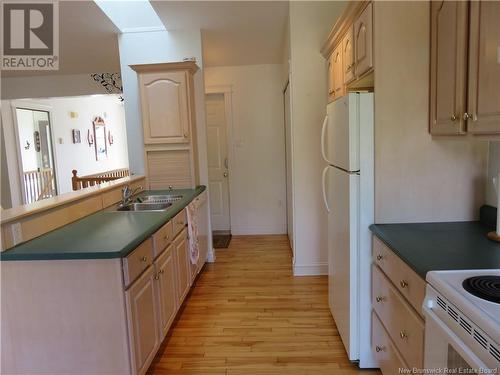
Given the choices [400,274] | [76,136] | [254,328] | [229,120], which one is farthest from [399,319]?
[76,136]

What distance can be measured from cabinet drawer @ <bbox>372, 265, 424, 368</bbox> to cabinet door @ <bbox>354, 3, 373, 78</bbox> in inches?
47.2

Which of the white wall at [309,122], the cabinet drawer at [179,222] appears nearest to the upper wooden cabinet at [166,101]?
the cabinet drawer at [179,222]

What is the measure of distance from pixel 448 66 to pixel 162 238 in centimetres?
192

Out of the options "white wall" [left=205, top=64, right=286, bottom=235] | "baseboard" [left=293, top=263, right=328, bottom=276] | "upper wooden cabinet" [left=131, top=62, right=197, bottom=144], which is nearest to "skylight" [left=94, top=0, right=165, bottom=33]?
"upper wooden cabinet" [left=131, top=62, right=197, bottom=144]

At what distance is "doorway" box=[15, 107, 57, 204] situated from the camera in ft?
19.2

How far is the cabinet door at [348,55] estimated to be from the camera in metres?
2.35

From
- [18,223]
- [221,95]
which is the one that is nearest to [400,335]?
[18,223]

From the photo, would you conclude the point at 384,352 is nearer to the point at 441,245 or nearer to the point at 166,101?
the point at 441,245

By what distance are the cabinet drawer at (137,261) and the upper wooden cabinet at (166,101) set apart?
1721mm

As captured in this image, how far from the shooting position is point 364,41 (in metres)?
2.06

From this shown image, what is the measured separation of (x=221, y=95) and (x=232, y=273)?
2685 millimetres

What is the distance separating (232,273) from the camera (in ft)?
12.1

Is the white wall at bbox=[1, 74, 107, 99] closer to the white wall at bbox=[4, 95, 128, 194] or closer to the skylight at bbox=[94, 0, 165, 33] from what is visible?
the white wall at bbox=[4, 95, 128, 194]

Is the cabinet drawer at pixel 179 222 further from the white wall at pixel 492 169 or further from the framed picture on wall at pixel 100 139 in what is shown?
the framed picture on wall at pixel 100 139
